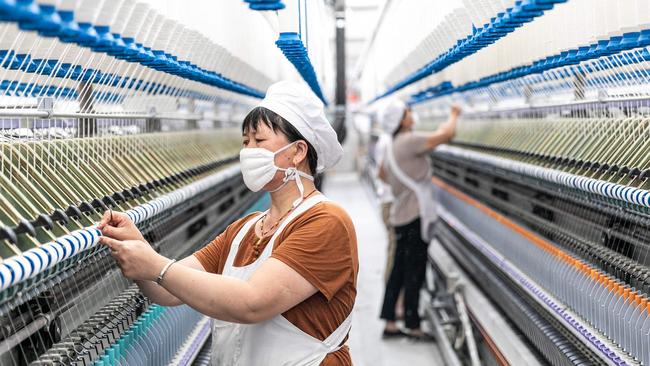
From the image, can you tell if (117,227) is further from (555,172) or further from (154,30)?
(555,172)

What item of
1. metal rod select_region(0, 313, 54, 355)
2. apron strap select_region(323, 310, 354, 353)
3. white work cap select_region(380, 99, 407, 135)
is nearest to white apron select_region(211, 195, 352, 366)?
apron strap select_region(323, 310, 354, 353)

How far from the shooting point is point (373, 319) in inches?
249

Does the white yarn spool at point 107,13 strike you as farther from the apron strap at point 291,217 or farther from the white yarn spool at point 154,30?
the apron strap at point 291,217

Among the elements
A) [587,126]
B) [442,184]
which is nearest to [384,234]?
[442,184]

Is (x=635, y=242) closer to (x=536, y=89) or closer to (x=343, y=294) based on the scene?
(x=343, y=294)

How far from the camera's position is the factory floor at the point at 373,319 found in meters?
5.33

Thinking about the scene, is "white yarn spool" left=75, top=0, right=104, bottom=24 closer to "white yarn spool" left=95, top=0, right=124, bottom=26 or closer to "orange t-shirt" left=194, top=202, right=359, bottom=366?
"white yarn spool" left=95, top=0, right=124, bottom=26

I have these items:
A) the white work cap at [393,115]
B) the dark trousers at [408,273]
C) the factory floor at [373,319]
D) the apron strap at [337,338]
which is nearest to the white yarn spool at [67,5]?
the apron strap at [337,338]

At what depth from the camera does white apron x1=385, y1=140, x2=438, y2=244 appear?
572 centimetres

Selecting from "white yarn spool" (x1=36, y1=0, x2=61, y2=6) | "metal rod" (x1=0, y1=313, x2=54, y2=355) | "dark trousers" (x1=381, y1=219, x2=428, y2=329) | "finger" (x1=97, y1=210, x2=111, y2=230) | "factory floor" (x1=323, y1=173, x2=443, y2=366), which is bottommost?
"factory floor" (x1=323, y1=173, x2=443, y2=366)

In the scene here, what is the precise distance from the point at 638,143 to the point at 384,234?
24.4ft

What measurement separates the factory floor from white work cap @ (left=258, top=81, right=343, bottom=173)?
3.25 metres

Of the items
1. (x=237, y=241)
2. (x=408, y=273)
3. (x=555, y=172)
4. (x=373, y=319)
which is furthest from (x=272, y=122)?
(x=373, y=319)

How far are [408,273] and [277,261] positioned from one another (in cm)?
391
